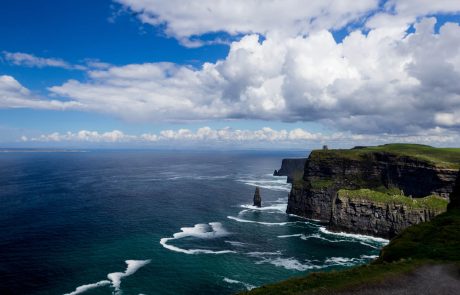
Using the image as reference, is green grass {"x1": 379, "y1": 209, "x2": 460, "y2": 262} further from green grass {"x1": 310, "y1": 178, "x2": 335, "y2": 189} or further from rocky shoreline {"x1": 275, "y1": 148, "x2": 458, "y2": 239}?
green grass {"x1": 310, "y1": 178, "x2": 335, "y2": 189}

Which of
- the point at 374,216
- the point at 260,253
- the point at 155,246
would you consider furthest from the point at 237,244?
the point at 374,216

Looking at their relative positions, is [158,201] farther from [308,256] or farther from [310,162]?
[308,256]

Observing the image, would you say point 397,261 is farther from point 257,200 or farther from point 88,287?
point 257,200

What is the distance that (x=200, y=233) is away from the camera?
10694 cm

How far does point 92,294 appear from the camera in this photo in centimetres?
6494

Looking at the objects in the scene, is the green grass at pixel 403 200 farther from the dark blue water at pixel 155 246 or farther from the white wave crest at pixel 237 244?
the white wave crest at pixel 237 244

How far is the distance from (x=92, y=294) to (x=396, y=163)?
121875mm

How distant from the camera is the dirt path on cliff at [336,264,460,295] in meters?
33.7

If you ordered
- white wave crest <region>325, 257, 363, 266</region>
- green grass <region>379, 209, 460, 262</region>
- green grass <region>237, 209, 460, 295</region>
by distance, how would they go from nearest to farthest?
green grass <region>237, 209, 460, 295</region>, green grass <region>379, 209, 460, 262</region>, white wave crest <region>325, 257, 363, 266</region>

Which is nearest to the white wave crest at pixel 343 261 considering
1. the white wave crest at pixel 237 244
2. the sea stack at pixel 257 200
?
the white wave crest at pixel 237 244

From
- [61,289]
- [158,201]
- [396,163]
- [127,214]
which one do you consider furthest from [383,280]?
[158,201]

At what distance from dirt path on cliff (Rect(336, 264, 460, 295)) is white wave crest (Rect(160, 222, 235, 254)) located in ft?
191

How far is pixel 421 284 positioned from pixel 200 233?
3067 inches

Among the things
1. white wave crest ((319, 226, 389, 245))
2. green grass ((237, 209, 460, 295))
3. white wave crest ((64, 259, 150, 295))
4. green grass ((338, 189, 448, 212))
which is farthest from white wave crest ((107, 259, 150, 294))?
green grass ((338, 189, 448, 212))
